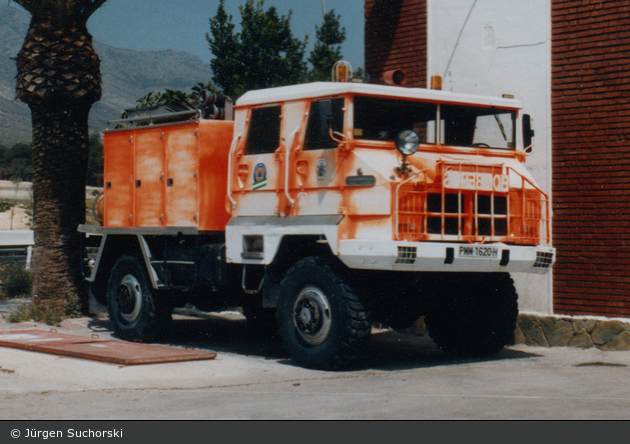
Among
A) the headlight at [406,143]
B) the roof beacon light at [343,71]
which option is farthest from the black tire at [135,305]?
the headlight at [406,143]

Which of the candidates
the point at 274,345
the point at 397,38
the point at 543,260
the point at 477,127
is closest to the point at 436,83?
the point at 477,127

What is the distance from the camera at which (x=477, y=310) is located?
10.9 meters

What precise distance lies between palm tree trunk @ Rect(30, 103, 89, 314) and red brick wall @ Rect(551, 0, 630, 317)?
7.66 meters

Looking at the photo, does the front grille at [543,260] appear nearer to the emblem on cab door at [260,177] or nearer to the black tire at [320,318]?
the black tire at [320,318]

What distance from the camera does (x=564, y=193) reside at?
12242 millimetres

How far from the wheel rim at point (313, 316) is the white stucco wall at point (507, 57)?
164 inches

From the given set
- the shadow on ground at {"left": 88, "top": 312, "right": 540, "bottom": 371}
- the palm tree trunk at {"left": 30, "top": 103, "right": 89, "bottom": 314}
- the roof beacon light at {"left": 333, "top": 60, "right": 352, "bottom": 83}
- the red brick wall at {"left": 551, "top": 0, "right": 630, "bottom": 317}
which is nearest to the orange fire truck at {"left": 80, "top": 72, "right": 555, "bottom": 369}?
the roof beacon light at {"left": 333, "top": 60, "right": 352, "bottom": 83}

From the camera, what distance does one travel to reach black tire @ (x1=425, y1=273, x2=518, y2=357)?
34.8ft

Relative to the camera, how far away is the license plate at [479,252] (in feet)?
30.9

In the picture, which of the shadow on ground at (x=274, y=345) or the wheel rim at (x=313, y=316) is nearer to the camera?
the wheel rim at (x=313, y=316)

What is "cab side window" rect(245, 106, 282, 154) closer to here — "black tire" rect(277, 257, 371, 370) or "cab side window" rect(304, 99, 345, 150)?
"cab side window" rect(304, 99, 345, 150)

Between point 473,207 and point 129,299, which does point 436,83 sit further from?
point 129,299

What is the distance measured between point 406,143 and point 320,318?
208 centimetres
